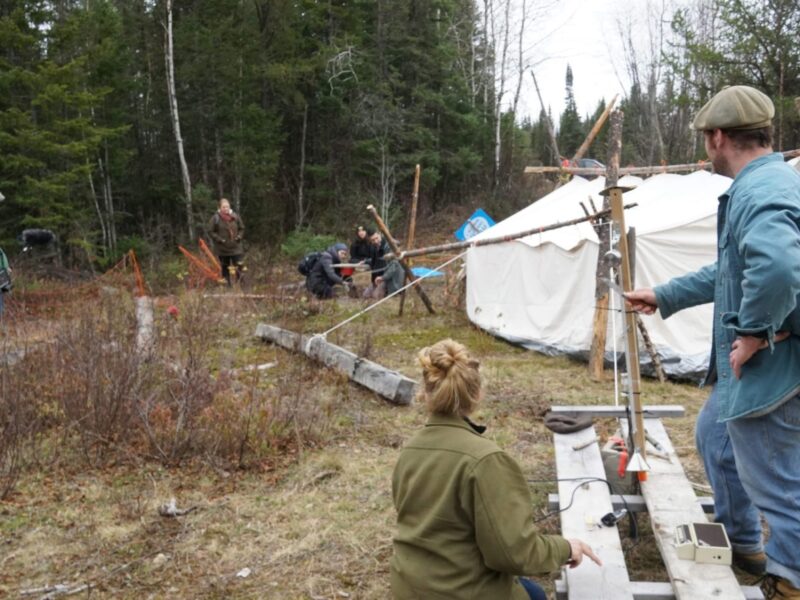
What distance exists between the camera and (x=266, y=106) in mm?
24172

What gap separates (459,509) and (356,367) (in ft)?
15.8

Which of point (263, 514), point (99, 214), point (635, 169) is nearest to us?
point (263, 514)

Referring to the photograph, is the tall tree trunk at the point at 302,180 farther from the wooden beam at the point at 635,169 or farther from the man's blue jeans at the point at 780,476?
the man's blue jeans at the point at 780,476

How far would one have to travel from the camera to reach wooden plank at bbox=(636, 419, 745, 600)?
2566 millimetres

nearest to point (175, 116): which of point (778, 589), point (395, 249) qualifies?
point (395, 249)

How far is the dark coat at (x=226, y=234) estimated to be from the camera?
13.1 meters

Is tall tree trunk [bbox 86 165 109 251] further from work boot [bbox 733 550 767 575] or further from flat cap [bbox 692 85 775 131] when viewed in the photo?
flat cap [bbox 692 85 775 131]

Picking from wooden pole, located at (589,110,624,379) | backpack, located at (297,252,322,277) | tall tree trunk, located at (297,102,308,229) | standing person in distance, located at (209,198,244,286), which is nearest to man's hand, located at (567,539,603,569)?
wooden pole, located at (589,110,624,379)

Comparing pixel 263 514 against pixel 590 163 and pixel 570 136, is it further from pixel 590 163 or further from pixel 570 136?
pixel 570 136

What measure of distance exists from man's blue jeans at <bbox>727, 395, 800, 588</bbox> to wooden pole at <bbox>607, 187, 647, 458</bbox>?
2.86 feet

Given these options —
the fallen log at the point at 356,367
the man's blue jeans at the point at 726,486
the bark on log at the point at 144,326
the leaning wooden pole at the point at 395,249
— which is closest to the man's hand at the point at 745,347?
the man's blue jeans at the point at 726,486

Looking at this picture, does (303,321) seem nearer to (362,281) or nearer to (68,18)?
(362,281)

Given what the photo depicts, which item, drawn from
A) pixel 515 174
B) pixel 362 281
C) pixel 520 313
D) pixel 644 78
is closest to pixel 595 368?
pixel 520 313

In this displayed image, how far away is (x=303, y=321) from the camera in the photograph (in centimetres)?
974
